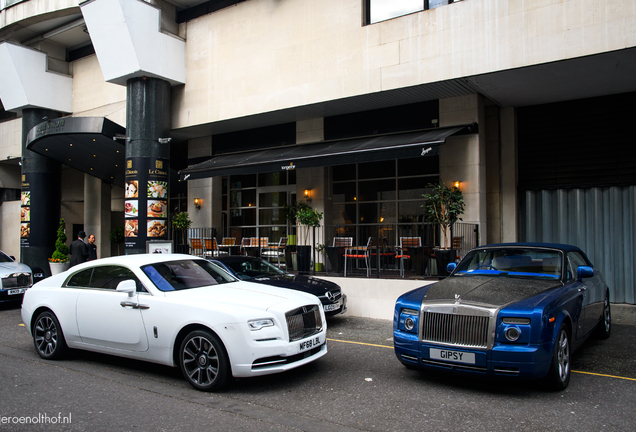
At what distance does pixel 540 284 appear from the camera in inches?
230

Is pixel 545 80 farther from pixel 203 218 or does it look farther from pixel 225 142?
pixel 203 218

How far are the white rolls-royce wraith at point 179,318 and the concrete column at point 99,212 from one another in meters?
13.8

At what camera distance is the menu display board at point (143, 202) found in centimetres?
1442

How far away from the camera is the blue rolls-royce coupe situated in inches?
193

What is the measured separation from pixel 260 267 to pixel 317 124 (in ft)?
19.1

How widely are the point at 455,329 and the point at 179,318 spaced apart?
3131 mm

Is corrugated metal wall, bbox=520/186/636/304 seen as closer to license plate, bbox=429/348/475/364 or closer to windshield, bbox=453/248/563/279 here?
windshield, bbox=453/248/563/279

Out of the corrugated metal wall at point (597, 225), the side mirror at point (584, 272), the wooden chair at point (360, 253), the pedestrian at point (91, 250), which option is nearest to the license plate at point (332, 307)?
the wooden chair at point (360, 253)

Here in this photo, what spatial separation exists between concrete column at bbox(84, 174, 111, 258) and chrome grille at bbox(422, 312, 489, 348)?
17.8 m

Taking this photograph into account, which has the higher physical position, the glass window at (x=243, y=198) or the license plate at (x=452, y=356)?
the glass window at (x=243, y=198)

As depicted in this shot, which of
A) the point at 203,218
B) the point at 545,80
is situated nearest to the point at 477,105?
the point at 545,80

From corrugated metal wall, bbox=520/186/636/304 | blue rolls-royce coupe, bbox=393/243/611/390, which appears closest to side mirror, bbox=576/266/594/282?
blue rolls-royce coupe, bbox=393/243/611/390

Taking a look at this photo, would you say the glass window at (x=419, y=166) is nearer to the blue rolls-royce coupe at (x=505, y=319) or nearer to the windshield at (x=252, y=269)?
the windshield at (x=252, y=269)

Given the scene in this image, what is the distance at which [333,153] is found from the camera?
39.4ft
